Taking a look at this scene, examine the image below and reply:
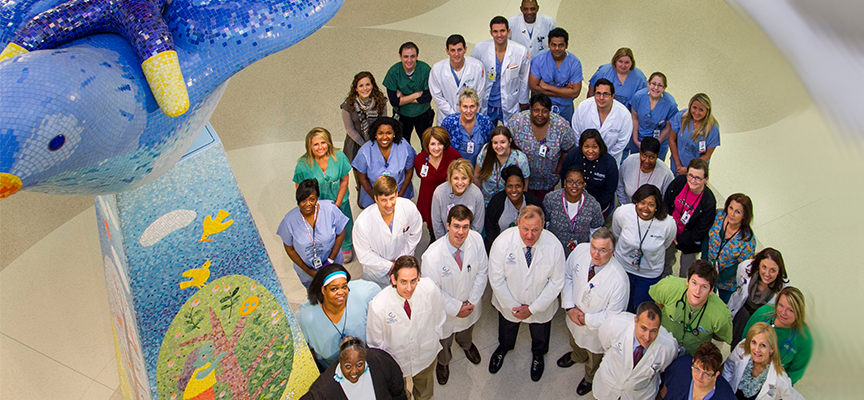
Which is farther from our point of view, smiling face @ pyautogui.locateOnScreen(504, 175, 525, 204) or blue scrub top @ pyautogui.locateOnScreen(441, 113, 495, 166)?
blue scrub top @ pyautogui.locateOnScreen(441, 113, 495, 166)

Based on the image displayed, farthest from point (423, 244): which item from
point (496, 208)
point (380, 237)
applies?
point (380, 237)

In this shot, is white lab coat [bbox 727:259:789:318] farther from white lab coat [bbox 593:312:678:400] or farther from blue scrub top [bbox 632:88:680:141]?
blue scrub top [bbox 632:88:680:141]

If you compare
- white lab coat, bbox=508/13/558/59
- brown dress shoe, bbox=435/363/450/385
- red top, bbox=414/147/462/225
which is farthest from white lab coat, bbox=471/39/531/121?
brown dress shoe, bbox=435/363/450/385

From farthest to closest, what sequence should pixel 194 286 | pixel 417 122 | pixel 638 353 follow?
1. pixel 417 122
2. pixel 638 353
3. pixel 194 286

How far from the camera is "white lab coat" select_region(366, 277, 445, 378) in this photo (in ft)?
11.8

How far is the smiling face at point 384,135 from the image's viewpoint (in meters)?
4.60

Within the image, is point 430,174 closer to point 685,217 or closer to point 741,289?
point 685,217

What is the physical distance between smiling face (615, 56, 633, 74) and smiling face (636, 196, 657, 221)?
1.67 metres

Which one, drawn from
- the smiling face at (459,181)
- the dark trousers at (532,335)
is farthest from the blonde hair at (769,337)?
the smiling face at (459,181)

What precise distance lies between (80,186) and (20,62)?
414 mm

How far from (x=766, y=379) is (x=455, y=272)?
1.79 metres

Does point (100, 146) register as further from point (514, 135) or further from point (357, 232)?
point (514, 135)

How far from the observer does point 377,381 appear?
3475mm

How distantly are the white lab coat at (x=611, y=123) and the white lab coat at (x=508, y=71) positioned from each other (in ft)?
2.52
